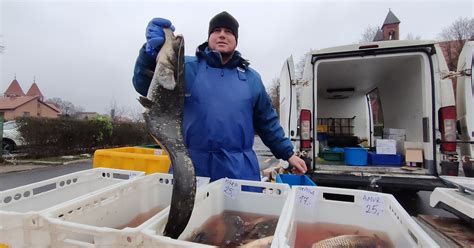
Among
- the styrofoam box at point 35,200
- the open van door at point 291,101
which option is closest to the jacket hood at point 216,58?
the styrofoam box at point 35,200

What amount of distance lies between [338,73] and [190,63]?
15.9 ft

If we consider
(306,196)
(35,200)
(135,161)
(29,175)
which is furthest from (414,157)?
(29,175)

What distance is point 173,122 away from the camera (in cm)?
129

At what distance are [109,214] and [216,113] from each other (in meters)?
0.88

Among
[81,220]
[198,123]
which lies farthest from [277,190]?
[81,220]

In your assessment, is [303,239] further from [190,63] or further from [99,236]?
[190,63]

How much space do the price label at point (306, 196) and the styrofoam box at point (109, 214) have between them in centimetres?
58

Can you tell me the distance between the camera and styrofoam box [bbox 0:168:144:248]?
1034 millimetres

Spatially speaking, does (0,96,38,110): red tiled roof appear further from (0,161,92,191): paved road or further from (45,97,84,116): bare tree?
(0,161,92,191): paved road

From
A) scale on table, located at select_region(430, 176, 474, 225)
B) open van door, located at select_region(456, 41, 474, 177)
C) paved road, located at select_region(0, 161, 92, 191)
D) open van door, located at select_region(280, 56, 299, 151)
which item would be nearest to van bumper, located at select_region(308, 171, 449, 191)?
open van door, located at select_region(456, 41, 474, 177)

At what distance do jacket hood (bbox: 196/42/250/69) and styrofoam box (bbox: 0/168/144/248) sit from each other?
0.98m

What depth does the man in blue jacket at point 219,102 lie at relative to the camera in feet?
5.96

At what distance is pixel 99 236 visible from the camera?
0.95 m

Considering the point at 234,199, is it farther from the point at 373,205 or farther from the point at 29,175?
the point at 29,175
